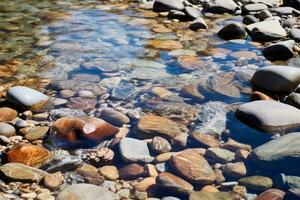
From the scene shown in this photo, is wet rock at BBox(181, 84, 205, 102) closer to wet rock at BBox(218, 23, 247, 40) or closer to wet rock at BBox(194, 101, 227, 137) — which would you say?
wet rock at BBox(194, 101, 227, 137)

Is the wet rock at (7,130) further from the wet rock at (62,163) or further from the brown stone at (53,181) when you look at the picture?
the brown stone at (53,181)

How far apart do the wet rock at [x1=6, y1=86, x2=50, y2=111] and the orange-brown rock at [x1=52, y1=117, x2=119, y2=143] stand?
0.52m

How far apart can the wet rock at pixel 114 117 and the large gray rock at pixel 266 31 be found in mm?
3496

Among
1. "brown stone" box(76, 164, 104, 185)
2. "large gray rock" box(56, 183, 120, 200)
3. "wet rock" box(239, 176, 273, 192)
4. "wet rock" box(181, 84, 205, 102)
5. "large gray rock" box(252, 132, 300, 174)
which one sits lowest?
"wet rock" box(181, 84, 205, 102)

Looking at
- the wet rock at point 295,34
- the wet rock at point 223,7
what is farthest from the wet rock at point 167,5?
the wet rock at point 295,34

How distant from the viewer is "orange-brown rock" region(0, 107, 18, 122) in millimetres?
4137

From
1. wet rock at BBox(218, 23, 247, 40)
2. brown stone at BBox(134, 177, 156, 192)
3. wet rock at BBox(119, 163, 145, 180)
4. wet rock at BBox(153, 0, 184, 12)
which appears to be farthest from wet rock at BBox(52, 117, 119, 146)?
wet rock at BBox(153, 0, 184, 12)

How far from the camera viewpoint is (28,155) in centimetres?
345

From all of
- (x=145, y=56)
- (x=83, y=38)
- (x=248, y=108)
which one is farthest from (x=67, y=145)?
(x=83, y=38)

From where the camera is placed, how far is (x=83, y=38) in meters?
6.83

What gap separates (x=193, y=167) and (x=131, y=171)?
0.47 m

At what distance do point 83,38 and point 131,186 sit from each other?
13.3ft

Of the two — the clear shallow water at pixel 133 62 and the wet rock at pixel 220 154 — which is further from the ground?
the wet rock at pixel 220 154

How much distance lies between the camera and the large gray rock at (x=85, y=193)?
2964mm
